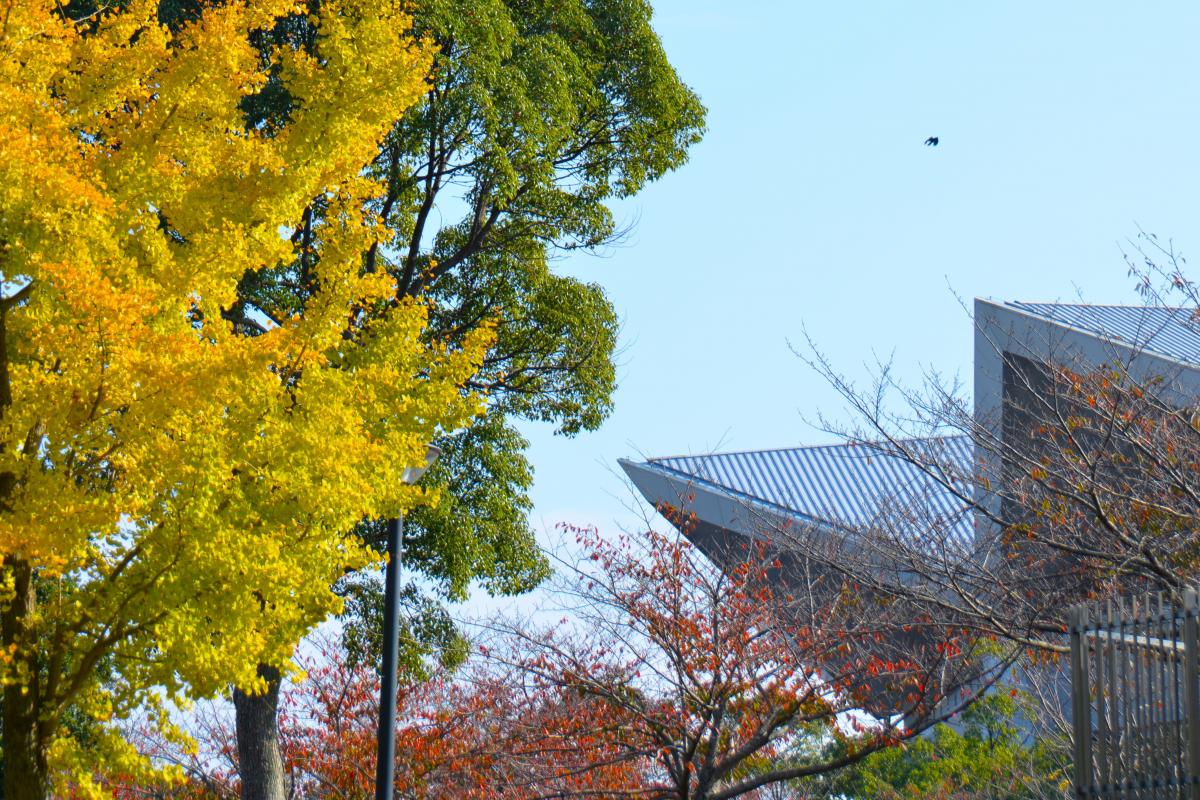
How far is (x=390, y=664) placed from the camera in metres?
10.1

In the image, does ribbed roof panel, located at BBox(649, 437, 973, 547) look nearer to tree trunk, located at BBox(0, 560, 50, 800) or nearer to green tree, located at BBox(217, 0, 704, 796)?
A: green tree, located at BBox(217, 0, 704, 796)

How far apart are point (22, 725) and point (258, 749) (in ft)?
10.7

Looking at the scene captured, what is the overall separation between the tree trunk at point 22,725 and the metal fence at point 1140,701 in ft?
22.8

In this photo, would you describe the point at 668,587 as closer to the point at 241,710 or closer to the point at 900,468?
the point at 241,710

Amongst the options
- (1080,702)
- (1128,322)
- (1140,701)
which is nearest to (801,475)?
(1128,322)

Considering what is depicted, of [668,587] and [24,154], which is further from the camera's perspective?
[668,587]

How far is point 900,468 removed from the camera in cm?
2730

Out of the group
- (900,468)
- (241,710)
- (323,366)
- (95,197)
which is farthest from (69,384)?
(900,468)

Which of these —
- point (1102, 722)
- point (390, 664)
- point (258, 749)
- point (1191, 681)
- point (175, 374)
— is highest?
point (175, 374)

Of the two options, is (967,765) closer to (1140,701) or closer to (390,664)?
(390,664)

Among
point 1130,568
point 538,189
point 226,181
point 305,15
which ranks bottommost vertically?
point 1130,568

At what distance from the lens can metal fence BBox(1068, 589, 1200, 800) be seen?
537 centimetres

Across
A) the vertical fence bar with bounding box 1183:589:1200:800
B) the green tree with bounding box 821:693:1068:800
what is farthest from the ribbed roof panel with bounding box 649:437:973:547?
the vertical fence bar with bounding box 1183:589:1200:800

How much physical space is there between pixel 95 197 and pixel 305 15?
19.7 ft
